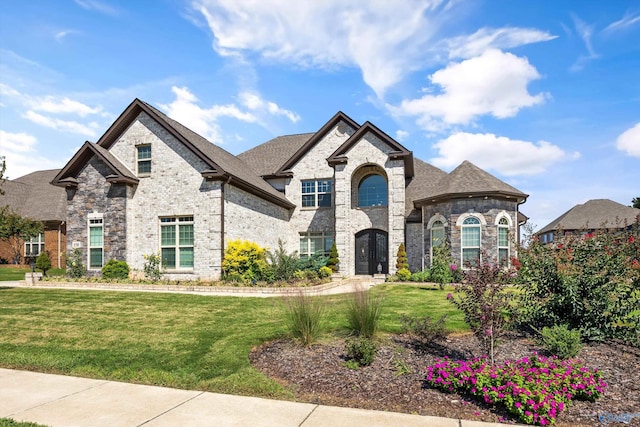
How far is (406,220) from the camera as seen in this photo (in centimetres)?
2223

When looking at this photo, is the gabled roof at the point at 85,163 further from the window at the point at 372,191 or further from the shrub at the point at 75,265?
the window at the point at 372,191

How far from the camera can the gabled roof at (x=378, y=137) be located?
20969mm

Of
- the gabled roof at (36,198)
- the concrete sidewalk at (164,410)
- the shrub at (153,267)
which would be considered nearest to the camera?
the concrete sidewalk at (164,410)

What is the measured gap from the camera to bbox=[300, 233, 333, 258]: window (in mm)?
23906

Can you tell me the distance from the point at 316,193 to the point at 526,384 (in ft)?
64.7

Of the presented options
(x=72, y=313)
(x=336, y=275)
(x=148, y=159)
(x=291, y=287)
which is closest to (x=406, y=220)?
(x=336, y=275)

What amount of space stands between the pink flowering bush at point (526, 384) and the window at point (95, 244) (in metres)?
17.8

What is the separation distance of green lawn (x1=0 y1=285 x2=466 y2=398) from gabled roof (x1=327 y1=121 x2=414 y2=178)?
31.2 feet

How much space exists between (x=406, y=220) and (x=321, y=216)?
192 inches

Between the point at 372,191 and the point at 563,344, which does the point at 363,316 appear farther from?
the point at 372,191

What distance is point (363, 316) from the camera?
24.0 ft

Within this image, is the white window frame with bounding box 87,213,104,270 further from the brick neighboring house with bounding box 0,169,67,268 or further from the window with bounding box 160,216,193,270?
the brick neighboring house with bounding box 0,169,67,268

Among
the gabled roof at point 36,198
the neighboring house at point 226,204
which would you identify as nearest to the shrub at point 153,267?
the neighboring house at point 226,204

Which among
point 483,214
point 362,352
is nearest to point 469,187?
point 483,214
